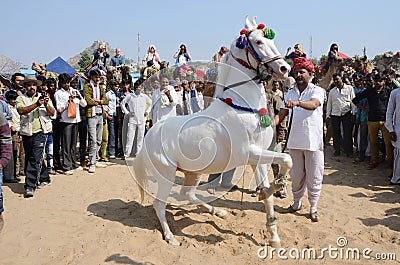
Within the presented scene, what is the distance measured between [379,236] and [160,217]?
271cm

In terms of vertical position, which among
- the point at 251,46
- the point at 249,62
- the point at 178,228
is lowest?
the point at 178,228

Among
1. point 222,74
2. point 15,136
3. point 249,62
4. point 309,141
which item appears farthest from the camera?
point 15,136

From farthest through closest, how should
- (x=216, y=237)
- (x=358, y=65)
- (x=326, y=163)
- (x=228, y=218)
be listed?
(x=358, y=65) → (x=326, y=163) → (x=228, y=218) → (x=216, y=237)

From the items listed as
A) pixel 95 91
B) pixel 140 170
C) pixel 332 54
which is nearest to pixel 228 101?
pixel 140 170

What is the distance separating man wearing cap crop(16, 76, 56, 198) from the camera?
5832 mm

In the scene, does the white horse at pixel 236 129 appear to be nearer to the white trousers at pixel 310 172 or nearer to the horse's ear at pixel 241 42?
the horse's ear at pixel 241 42

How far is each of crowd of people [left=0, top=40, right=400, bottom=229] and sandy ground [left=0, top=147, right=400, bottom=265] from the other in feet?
1.42

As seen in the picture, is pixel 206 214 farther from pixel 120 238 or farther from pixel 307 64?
pixel 307 64

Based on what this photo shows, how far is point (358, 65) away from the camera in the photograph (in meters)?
12.1

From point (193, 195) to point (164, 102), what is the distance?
223 cm

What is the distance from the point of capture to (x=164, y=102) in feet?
21.8

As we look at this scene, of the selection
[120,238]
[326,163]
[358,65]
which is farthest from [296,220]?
[358,65]

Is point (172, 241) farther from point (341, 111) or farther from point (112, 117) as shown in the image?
point (341, 111)

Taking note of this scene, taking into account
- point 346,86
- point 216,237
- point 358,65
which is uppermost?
point 358,65
